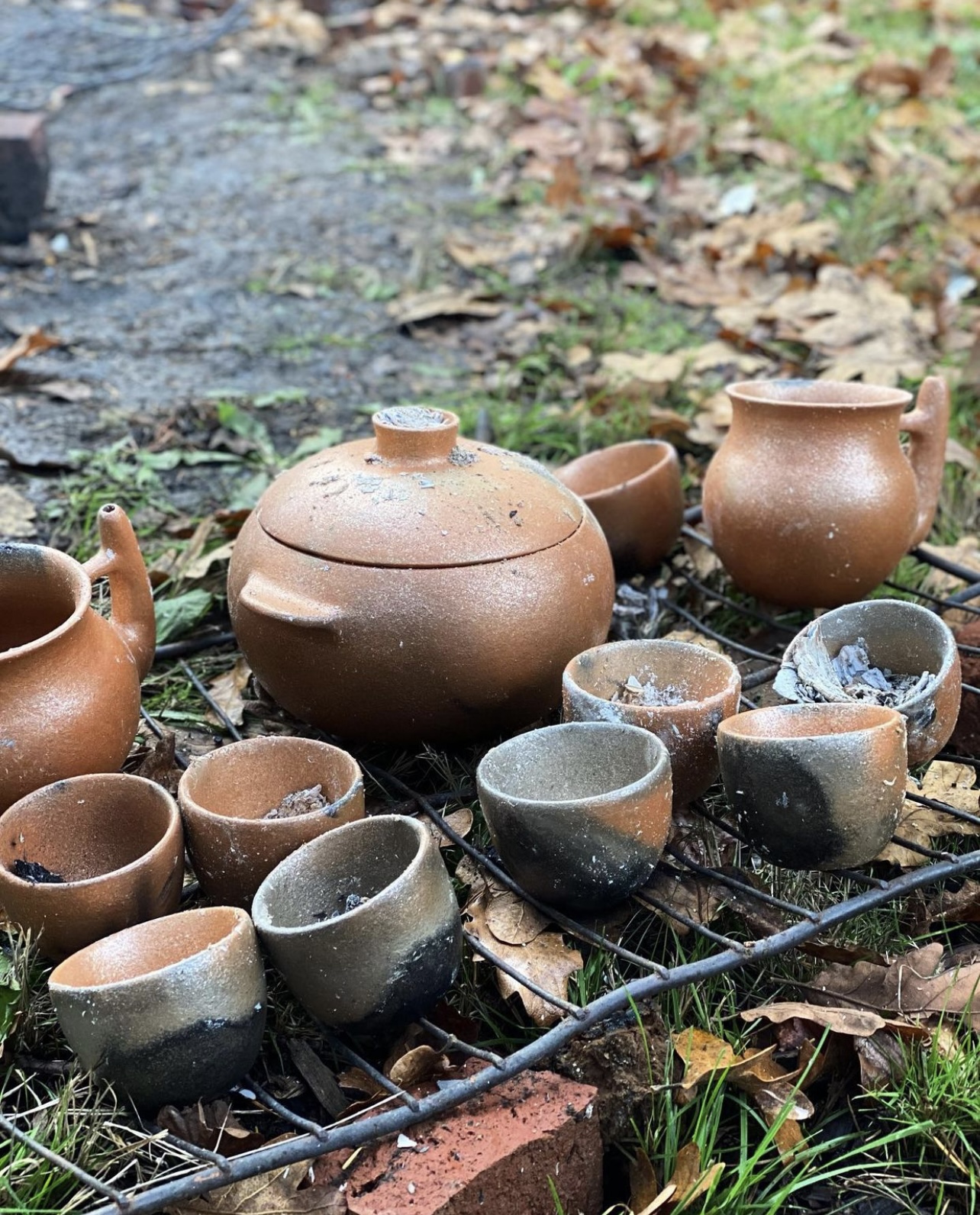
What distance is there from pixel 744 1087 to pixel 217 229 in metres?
3.75

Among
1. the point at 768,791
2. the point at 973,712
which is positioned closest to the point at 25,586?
the point at 768,791

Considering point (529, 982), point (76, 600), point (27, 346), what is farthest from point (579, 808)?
point (27, 346)

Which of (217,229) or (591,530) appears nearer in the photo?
(591,530)

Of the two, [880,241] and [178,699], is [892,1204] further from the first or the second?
[880,241]

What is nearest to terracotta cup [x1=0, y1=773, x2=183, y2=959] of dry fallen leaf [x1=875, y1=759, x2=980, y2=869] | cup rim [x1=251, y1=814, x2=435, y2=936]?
cup rim [x1=251, y1=814, x2=435, y2=936]

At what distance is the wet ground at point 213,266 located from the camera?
126 inches

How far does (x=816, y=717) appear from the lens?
163cm

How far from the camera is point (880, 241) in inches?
163

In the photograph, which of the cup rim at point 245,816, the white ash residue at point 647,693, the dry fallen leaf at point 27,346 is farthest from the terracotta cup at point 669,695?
the dry fallen leaf at point 27,346

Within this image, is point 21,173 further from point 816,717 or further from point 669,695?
point 816,717

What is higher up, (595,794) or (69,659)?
(69,659)

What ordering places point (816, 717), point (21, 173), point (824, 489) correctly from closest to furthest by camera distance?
point (816, 717)
point (824, 489)
point (21, 173)

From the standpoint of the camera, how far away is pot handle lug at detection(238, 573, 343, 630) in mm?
1774

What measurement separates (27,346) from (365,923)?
251 centimetres
